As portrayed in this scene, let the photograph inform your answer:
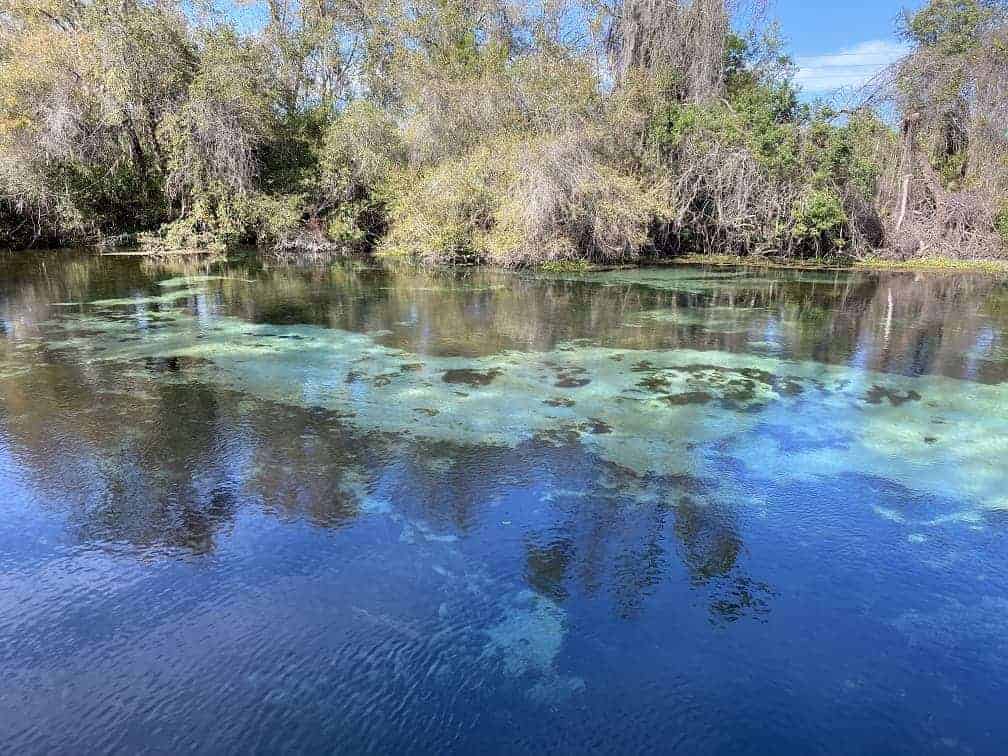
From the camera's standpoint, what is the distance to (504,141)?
51.5 ft

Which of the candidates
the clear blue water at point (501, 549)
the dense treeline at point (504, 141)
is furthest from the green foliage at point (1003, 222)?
the clear blue water at point (501, 549)

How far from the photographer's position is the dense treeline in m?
15.9

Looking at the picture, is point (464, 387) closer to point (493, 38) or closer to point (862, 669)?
point (862, 669)

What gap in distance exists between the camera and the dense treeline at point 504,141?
627 inches

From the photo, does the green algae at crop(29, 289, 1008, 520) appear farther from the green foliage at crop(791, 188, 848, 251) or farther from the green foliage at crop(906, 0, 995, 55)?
the green foliage at crop(906, 0, 995, 55)

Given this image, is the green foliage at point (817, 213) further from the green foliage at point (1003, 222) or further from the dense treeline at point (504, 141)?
the green foliage at point (1003, 222)

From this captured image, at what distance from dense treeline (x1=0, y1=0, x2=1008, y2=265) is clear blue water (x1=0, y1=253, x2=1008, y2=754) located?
324 inches

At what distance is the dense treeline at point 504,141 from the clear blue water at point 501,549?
324 inches

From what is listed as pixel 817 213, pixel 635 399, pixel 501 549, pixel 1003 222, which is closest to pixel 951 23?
pixel 1003 222

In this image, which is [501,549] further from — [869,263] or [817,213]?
[869,263]

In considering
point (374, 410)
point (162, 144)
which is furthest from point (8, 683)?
point (162, 144)

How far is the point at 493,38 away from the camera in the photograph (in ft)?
63.0

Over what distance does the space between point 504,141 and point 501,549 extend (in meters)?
13.2

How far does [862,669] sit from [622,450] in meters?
2.45
